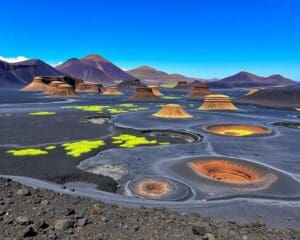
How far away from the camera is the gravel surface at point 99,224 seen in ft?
30.9

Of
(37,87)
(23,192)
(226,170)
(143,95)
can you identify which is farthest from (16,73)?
(23,192)

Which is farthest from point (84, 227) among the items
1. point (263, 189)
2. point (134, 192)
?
point (263, 189)

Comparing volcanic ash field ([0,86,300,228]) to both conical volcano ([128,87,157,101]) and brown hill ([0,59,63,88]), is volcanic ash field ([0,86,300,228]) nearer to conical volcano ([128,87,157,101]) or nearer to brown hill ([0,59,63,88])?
conical volcano ([128,87,157,101])

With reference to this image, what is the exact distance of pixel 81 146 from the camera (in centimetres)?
2762

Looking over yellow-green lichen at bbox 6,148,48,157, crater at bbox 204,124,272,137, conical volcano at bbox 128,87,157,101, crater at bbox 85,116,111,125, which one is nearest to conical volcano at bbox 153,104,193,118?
crater at bbox 85,116,111,125

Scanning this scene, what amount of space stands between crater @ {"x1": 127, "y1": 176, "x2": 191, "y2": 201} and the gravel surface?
4.42 meters

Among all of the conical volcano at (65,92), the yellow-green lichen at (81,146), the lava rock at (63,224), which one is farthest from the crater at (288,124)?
the conical volcano at (65,92)

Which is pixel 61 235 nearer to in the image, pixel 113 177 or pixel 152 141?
pixel 113 177

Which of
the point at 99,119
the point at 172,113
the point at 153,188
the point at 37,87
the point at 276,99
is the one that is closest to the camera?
the point at 153,188

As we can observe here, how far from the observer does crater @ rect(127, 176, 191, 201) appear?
1658cm

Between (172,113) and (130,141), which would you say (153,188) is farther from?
(172,113)

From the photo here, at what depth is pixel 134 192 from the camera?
1714cm

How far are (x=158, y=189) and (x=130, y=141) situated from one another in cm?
1261

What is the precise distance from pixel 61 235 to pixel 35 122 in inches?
1377
